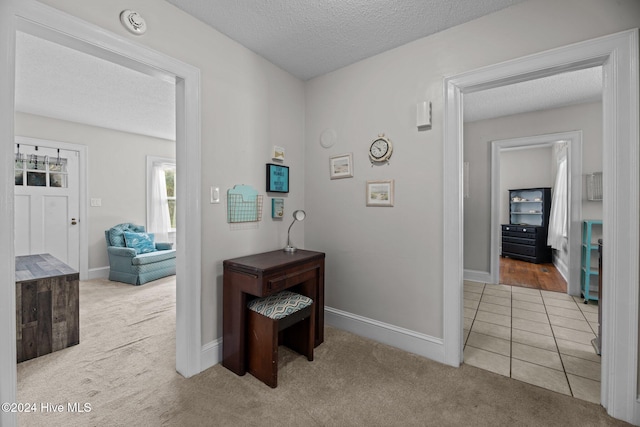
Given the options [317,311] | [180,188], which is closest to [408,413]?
[317,311]

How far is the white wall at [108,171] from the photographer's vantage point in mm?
4277

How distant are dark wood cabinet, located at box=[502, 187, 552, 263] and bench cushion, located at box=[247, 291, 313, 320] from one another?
5.59 metres

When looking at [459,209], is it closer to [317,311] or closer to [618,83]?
[618,83]

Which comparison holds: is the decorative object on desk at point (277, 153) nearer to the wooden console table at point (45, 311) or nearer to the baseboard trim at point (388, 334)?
the baseboard trim at point (388, 334)

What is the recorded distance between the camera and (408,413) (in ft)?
5.34

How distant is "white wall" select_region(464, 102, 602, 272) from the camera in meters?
3.65

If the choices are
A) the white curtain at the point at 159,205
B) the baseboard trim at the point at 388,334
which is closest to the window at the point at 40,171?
A: the white curtain at the point at 159,205

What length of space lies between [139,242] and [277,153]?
11.1 ft

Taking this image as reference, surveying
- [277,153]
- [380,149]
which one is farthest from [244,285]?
[380,149]

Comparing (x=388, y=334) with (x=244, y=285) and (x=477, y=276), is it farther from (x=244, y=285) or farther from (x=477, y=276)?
(x=477, y=276)

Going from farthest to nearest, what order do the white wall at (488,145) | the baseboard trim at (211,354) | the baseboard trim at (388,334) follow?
1. the white wall at (488,145)
2. the baseboard trim at (388,334)
3. the baseboard trim at (211,354)

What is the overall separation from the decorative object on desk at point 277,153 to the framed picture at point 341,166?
482 mm

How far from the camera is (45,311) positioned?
2.31m

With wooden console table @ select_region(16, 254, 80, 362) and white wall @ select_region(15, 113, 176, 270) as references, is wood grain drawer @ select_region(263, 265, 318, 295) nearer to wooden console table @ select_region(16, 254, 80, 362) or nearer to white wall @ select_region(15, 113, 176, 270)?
wooden console table @ select_region(16, 254, 80, 362)
